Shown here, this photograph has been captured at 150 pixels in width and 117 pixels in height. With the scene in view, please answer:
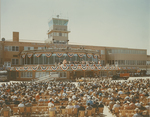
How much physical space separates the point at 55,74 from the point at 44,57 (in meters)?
8.01

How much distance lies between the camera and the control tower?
213 feet

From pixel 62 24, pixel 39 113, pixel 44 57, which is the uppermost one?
pixel 62 24

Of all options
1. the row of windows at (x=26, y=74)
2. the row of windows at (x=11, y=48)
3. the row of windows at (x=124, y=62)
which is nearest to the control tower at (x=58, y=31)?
the row of windows at (x=11, y=48)

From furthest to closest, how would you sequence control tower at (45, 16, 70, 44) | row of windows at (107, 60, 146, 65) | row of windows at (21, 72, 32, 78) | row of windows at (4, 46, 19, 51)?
control tower at (45, 16, 70, 44)
row of windows at (107, 60, 146, 65)
row of windows at (4, 46, 19, 51)
row of windows at (21, 72, 32, 78)

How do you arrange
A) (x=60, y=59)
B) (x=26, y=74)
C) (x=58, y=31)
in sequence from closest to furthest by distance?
(x=26, y=74) < (x=60, y=59) < (x=58, y=31)

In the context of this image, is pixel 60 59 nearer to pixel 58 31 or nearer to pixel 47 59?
pixel 47 59

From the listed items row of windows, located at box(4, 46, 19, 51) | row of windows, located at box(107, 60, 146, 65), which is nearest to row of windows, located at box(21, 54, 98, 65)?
row of windows, located at box(4, 46, 19, 51)

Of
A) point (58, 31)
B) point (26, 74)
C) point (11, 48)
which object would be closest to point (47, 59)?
point (26, 74)

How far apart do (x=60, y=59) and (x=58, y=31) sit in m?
17.9

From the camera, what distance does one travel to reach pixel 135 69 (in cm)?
5441

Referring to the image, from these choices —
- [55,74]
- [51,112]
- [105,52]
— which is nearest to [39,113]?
[51,112]

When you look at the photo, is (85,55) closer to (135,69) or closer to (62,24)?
(135,69)

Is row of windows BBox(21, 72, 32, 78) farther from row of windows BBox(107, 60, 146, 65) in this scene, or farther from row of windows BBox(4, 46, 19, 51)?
row of windows BBox(107, 60, 146, 65)

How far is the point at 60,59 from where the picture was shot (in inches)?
1983
